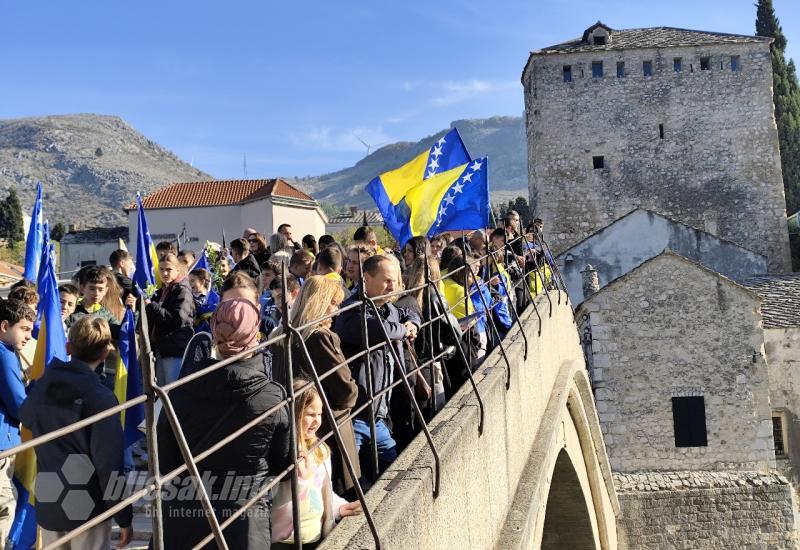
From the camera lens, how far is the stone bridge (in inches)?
118

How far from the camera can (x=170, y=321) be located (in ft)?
19.6

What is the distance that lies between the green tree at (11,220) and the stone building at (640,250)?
41180 mm

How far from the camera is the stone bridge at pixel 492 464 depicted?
299 cm

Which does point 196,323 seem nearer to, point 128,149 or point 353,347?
point 353,347

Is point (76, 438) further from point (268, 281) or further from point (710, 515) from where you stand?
point (710, 515)

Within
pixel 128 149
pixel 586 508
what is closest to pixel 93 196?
pixel 128 149

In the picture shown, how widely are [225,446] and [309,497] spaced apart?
21.3 inches

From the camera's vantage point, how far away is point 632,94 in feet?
106

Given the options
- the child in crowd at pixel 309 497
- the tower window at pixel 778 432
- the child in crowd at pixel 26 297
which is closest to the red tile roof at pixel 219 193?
the tower window at pixel 778 432

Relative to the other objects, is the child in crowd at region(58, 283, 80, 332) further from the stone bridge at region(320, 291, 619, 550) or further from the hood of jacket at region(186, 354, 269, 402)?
the hood of jacket at region(186, 354, 269, 402)

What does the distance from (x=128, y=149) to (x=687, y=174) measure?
93290mm

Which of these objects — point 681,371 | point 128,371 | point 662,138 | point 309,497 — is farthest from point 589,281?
point 309,497

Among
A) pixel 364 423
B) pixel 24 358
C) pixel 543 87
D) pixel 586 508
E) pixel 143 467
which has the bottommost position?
pixel 586 508

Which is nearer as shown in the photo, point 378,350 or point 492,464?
point 378,350
